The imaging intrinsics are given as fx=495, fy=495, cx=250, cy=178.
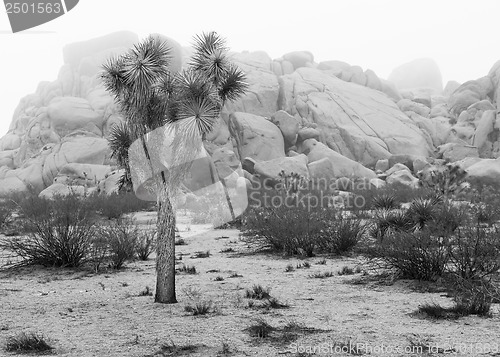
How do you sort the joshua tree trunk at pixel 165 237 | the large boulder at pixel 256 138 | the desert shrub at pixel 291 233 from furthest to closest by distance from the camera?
the large boulder at pixel 256 138 → the desert shrub at pixel 291 233 → the joshua tree trunk at pixel 165 237

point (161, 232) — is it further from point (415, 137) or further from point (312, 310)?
point (415, 137)

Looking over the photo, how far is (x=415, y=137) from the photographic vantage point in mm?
53125

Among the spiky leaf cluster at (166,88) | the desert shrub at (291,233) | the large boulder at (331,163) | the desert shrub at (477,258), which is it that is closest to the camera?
the spiky leaf cluster at (166,88)

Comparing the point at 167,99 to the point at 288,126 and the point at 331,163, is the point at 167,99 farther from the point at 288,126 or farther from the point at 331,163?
the point at 288,126

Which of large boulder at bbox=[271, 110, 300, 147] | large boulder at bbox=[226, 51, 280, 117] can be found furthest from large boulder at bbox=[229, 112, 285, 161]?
large boulder at bbox=[226, 51, 280, 117]

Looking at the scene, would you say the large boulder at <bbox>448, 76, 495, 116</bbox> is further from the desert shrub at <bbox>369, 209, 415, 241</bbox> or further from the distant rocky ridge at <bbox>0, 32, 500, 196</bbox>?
the desert shrub at <bbox>369, 209, 415, 241</bbox>

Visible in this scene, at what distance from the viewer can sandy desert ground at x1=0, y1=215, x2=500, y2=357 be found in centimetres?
561

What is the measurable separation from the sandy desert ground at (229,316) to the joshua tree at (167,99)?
3.82ft

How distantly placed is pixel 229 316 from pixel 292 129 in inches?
1700

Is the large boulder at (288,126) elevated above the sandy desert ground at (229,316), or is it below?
above

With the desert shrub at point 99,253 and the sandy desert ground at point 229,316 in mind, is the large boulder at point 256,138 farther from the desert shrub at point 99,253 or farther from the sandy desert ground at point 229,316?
the sandy desert ground at point 229,316

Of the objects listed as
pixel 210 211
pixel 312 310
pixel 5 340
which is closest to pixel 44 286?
pixel 5 340

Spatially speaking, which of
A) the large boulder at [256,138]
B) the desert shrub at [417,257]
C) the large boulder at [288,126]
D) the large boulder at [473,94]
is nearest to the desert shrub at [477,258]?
the desert shrub at [417,257]

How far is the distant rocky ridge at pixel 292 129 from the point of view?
41.8m
